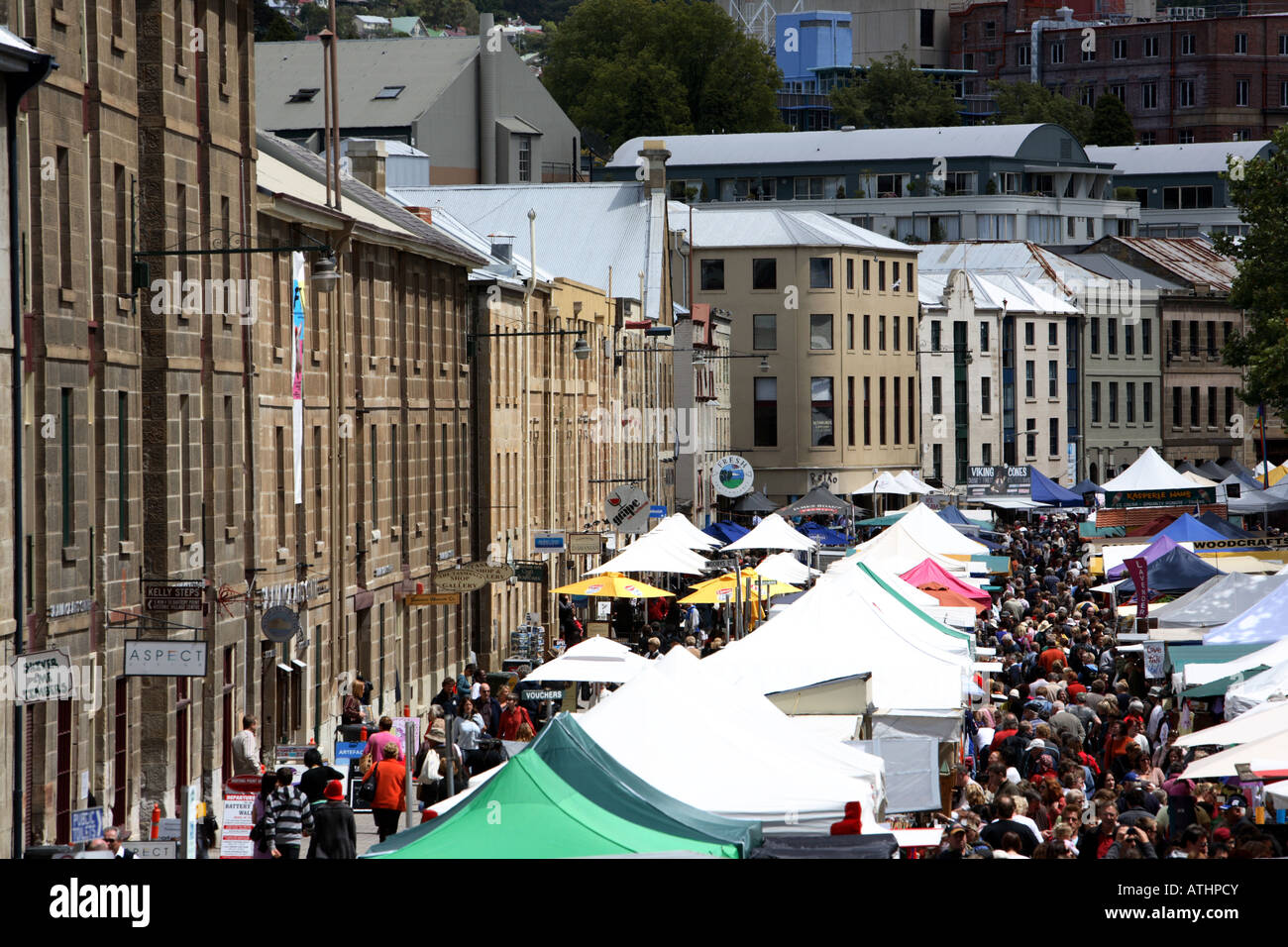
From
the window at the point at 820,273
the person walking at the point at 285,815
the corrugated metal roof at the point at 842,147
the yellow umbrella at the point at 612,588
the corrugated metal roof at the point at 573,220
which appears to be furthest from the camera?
the corrugated metal roof at the point at 842,147

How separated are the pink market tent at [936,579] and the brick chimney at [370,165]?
14.2 m

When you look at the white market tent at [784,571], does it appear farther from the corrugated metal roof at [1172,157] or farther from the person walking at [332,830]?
the corrugated metal roof at [1172,157]

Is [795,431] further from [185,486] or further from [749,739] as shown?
[749,739]

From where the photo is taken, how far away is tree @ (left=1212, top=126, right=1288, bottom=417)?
2334 inches

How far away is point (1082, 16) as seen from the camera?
549 feet

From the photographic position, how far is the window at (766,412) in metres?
86.6

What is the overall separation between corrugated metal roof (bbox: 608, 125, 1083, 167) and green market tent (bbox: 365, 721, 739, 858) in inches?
3938

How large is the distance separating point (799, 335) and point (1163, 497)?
Answer: 31.3 metres

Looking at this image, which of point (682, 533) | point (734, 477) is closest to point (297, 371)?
point (682, 533)

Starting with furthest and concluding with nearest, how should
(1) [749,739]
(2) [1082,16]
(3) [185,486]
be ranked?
(2) [1082,16]
(3) [185,486]
(1) [749,739]

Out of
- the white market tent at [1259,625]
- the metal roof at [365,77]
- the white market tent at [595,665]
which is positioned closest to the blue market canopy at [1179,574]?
the white market tent at [1259,625]

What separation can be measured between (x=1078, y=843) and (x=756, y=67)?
115 metres
